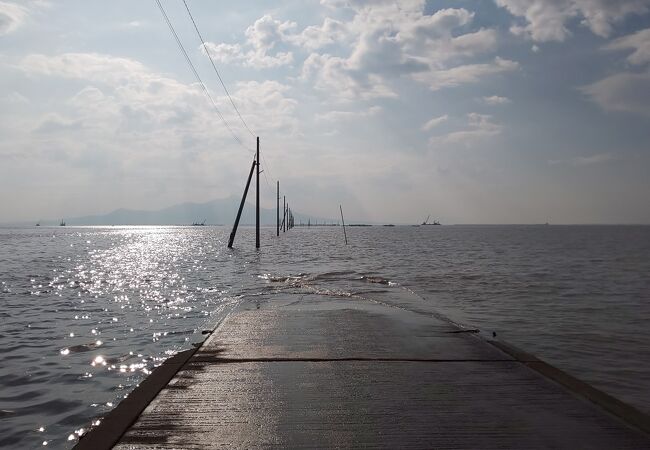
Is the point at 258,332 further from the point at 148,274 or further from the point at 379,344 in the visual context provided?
the point at 148,274

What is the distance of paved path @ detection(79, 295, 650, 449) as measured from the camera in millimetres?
4055

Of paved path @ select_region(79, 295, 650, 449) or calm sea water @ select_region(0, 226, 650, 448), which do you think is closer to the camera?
paved path @ select_region(79, 295, 650, 449)

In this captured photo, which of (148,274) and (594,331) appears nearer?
(594,331)

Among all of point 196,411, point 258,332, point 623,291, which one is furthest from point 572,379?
point 623,291

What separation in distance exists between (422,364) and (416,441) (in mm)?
2583

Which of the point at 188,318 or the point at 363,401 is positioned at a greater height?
the point at 363,401

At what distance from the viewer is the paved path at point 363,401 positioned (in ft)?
13.3

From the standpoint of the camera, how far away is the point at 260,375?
5980 mm

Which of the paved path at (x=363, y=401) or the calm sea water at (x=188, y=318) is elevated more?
the paved path at (x=363, y=401)

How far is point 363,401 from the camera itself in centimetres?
499

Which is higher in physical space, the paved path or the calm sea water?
the paved path

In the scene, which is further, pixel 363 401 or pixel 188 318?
pixel 188 318

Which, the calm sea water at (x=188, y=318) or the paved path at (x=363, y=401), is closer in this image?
the paved path at (x=363, y=401)

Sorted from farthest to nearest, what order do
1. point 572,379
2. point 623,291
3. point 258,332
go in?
point 623,291
point 258,332
point 572,379
